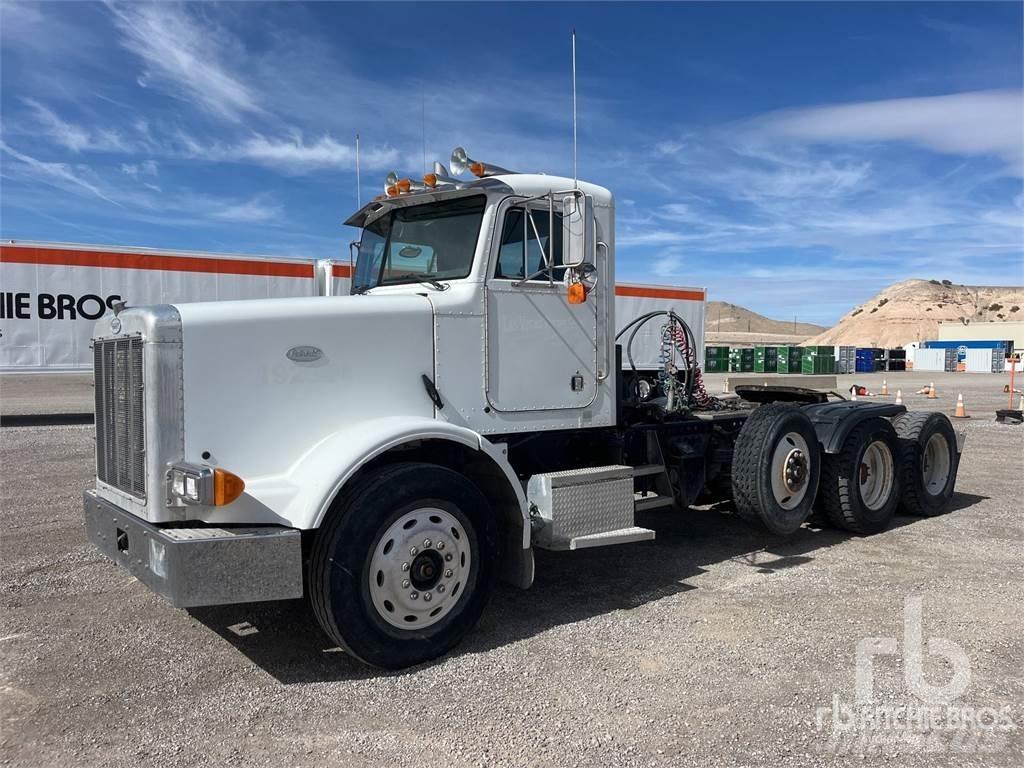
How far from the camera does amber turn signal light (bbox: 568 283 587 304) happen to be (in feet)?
16.4

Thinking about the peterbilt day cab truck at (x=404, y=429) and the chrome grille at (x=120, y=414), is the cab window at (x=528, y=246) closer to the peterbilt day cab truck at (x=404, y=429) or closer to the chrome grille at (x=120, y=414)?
the peterbilt day cab truck at (x=404, y=429)

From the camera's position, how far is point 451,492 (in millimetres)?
4430

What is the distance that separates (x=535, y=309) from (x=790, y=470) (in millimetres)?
2660

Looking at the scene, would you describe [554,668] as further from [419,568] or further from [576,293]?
[576,293]

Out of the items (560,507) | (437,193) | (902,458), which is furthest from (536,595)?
(902,458)

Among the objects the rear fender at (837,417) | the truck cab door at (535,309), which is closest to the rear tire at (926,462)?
the rear fender at (837,417)

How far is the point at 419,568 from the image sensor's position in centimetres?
431

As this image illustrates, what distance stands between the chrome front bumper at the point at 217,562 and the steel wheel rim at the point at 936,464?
22.1 ft

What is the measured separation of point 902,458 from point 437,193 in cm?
518

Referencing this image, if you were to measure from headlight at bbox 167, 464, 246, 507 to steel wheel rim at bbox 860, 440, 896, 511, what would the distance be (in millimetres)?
5689

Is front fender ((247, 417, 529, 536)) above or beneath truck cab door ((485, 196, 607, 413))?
beneath

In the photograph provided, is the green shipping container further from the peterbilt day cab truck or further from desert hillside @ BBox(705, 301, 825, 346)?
desert hillside @ BBox(705, 301, 825, 346)

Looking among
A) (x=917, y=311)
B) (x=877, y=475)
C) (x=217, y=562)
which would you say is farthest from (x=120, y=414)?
(x=917, y=311)

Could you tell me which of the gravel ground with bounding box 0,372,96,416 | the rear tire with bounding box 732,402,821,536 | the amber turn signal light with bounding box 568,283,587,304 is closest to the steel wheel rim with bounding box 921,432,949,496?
the rear tire with bounding box 732,402,821,536
